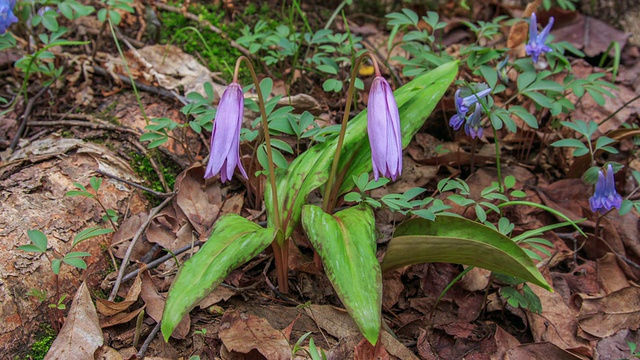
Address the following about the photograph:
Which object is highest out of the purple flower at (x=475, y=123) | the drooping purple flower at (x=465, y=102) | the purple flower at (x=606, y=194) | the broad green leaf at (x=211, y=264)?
the drooping purple flower at (x=465, y=102)

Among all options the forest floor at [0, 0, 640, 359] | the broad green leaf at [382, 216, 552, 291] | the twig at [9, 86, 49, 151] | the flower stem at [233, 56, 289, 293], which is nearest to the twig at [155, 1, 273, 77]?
the forest floor at [0, 0, 640, 359]

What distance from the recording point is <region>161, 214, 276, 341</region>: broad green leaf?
1728mm

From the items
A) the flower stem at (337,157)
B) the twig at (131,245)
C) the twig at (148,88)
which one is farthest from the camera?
the twig at (148,88)

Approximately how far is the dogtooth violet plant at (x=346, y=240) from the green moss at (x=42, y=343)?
24.0 inches

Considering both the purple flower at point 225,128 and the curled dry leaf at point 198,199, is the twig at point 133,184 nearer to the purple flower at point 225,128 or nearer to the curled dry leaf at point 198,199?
the curled dry leaf at point 198,199

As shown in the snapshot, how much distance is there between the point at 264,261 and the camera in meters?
2.46

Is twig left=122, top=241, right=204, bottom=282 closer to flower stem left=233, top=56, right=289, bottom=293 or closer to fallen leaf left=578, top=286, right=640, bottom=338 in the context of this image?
flower stem left=233, top=56, right=289, bottom=293

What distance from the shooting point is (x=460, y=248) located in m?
1.87

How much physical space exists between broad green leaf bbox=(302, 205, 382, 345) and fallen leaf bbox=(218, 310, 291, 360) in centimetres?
38

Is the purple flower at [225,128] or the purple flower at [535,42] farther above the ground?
the purple flower at [225,128]

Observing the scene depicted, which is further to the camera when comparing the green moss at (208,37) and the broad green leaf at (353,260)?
the green moss at (208,37)

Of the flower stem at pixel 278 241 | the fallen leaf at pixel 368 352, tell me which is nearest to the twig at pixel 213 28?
the flower stem at pixel 278 241

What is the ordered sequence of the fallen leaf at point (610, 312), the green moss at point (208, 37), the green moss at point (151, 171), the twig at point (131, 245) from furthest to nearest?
the green moss at point (208, 37)
the green moss at point (151, 171)
the fallen leaf at point (610, 312)
the twig at point (131, 245)

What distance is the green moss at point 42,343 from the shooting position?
1.96m
